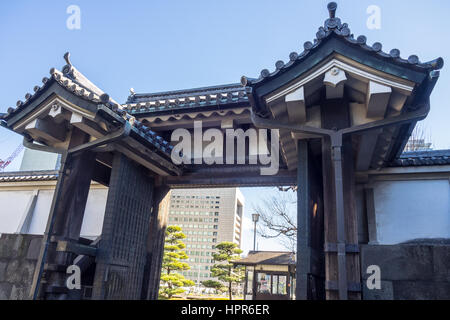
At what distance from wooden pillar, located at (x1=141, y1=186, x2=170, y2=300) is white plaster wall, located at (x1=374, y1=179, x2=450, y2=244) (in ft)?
16.3

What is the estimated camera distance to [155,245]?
24.2 ft

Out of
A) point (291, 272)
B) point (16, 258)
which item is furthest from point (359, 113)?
point (291, 272)

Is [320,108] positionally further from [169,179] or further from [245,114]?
[169,179]

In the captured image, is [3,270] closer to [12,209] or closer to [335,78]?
[12,209]

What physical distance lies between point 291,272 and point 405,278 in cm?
1533

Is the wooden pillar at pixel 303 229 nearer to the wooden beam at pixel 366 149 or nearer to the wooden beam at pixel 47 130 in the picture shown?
the wooden beam at pixel 366 149

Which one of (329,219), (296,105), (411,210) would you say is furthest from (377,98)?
(411,210)

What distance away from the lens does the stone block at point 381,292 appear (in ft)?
14.3

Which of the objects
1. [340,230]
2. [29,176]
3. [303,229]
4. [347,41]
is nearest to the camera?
[340,230]

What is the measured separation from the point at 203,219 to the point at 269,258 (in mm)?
49685

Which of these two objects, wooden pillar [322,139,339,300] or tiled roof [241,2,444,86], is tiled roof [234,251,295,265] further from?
tiled roof [241,2,444,86]

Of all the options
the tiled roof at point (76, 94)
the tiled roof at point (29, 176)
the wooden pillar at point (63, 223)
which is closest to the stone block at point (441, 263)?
the tiled roof at point (76, 94)

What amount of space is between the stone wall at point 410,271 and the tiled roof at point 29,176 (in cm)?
890

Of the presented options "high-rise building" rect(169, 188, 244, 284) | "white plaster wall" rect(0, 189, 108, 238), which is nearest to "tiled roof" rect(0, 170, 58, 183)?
"white plaster wall" rect(0, 189, 108, 238)
